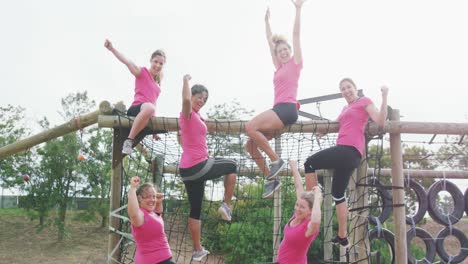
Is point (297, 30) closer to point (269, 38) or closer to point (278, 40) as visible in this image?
point (278, 40)

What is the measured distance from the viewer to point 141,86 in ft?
12.6

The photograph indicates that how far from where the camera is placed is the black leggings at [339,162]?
3.43 m

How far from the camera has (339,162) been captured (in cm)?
342

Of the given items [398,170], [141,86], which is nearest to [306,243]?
[398,170]

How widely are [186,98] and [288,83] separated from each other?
861 mm

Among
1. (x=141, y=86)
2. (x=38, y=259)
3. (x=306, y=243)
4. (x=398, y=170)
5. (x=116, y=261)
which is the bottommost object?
(x=38, y=259)

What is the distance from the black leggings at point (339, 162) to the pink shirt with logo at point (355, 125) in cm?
6

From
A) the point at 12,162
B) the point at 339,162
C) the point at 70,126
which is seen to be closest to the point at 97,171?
the point at 12,162

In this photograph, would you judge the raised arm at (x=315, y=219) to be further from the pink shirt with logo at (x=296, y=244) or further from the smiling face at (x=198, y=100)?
the smiling face at (x=198, y=100)

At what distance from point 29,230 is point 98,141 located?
296 centimetres

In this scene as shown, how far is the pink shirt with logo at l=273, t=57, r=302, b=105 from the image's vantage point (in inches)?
142

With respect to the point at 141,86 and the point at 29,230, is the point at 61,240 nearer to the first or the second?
the point at 29,230

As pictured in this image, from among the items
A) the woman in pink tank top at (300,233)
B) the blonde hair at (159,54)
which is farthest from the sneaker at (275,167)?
the blonde hair at (159,54)

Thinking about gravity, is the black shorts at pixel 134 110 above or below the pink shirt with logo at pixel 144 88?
below
